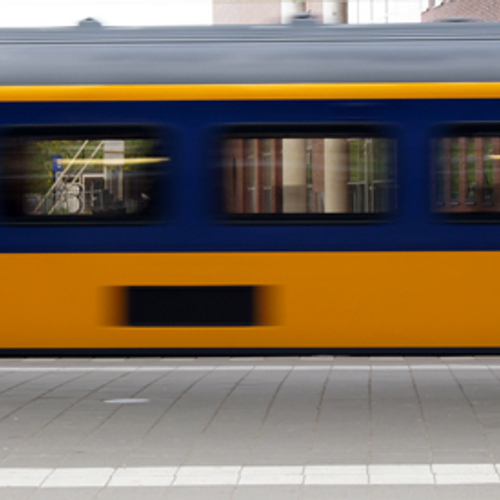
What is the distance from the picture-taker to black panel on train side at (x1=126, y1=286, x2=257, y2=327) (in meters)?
8.67

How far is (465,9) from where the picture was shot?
2891 cm

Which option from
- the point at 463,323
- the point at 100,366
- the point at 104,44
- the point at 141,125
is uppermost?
the point at 104,44

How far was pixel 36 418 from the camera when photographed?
914 centimetres

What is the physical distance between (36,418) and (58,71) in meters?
2.59

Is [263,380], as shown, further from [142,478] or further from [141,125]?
[142,478]

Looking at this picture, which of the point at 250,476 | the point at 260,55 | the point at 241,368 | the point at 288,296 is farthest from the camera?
the point at 241,368

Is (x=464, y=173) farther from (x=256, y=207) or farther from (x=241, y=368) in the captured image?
(x=241, y=368)

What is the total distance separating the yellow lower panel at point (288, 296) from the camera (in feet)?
Answer: 28.3

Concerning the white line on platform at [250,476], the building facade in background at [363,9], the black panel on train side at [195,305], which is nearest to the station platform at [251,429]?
the white line on platform at [250,476]

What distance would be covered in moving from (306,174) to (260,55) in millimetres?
1001

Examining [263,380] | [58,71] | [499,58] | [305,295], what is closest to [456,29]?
[499,58]

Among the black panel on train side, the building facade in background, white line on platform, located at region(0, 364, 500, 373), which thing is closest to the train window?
the black panel on train side

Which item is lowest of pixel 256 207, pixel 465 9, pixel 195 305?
pixel 195 305

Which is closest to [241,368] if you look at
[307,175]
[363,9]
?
[307,175]
